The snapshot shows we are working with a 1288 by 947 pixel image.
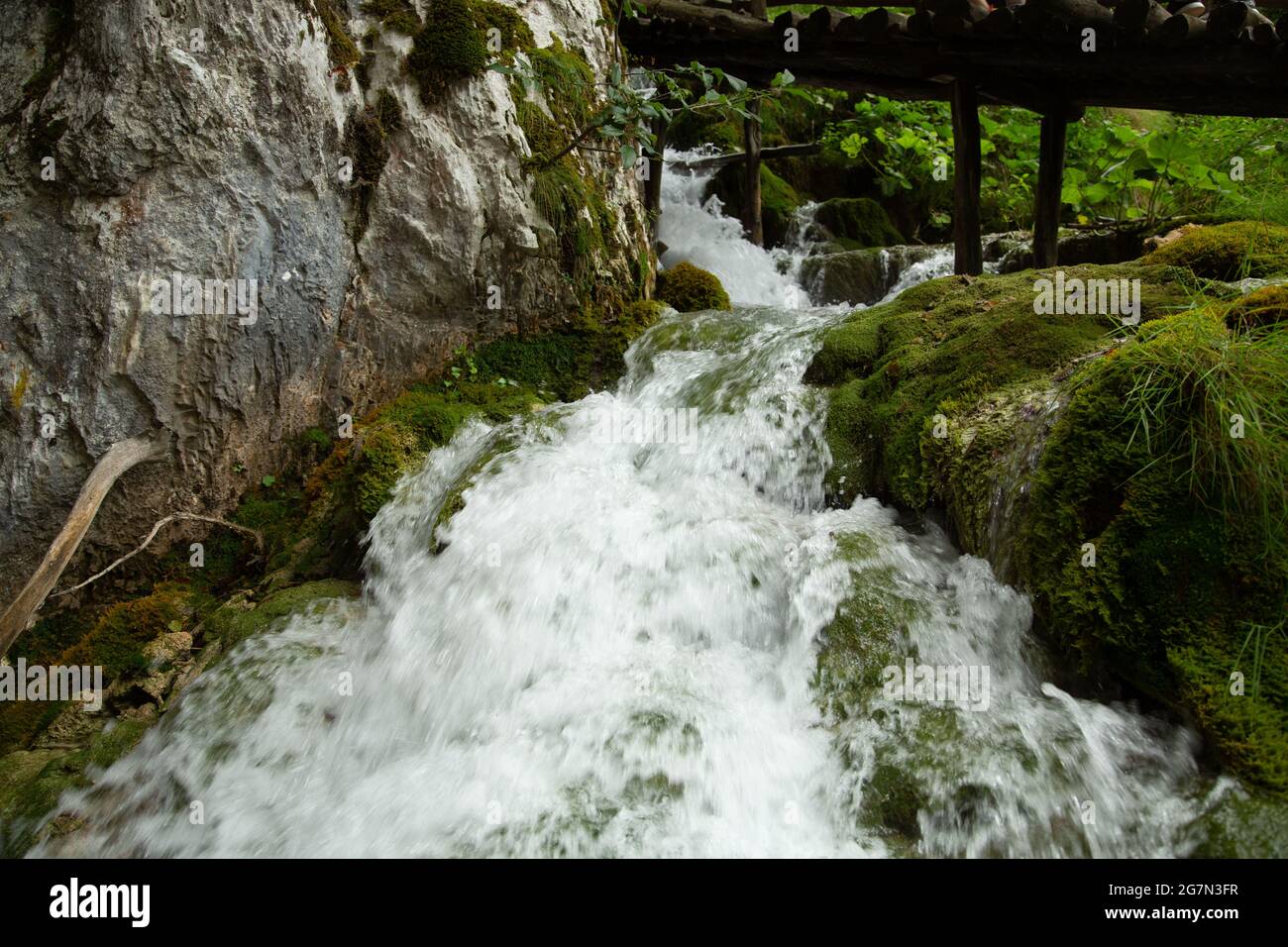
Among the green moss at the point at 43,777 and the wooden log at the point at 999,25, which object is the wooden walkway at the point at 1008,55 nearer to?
the wooden log at the point at 999,25

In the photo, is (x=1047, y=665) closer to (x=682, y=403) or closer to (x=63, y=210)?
(x=682, y=403)

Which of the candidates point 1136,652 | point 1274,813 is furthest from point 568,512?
point 1274,813

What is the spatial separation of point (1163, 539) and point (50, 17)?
651 cm

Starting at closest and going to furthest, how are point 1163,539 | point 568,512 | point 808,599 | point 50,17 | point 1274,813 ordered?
point 1274,813
point 1163,539
point 808,599
point 568,512
point 50,17

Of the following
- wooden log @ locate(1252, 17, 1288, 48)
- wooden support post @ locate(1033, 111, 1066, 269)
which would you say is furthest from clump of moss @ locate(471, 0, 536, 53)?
wooden log @ locate(1252, 17, 1288, 48)

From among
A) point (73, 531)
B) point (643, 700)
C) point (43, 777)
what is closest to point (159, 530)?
point (73, 531)

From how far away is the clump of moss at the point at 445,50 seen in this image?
18.2 feet

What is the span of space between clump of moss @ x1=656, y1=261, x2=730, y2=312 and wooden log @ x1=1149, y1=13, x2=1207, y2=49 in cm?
385

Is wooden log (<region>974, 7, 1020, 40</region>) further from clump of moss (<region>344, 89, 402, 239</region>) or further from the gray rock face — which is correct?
clump of moss (<region>344, 89, 402, 239</region>)

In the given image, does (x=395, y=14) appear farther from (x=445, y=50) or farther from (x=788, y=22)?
(x=788, y=22)

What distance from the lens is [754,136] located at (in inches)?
421

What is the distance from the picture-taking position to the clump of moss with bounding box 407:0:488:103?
555cm

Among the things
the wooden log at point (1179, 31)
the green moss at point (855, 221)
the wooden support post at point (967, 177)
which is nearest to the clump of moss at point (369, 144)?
the wooden support post at point (967, 177)

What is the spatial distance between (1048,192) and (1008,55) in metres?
1.37
